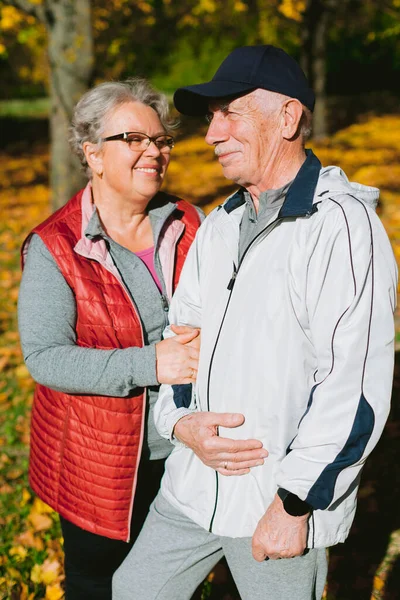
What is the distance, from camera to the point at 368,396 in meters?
1.79

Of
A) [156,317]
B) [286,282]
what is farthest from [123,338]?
[286,282]

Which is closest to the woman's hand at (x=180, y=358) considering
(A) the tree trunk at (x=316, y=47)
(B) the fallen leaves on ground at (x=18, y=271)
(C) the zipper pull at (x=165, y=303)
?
(C) the zipper pull at (x=165, y=303)

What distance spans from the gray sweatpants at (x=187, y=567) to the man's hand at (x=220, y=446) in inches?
9.3

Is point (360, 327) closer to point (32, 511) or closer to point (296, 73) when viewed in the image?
point (296, 73)

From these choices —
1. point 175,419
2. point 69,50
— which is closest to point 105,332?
point 175,419

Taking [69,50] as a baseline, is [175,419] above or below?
below

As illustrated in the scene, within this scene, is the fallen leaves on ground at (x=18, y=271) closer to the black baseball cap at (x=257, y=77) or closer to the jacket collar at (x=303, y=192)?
the jacket collar at (x=303, y=192)

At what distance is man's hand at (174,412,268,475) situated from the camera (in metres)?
1.99

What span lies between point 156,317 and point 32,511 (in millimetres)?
1844

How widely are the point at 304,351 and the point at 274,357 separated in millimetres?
84

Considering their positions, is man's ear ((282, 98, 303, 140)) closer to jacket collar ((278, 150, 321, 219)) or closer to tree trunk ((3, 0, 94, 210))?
jacket collar ((278, 150, 321, 219))

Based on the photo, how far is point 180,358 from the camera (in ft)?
7.57

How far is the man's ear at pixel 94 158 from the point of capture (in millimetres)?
2662

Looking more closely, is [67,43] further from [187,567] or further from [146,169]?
[187,567]
